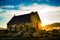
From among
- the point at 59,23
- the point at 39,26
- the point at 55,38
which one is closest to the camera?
the point at 55,38

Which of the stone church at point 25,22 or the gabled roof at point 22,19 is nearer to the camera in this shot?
the stone church at point 25,22

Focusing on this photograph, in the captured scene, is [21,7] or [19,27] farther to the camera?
[19,27]

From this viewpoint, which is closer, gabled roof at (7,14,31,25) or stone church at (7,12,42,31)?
stone church at (7,12,42,31)

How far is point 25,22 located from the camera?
412 inches

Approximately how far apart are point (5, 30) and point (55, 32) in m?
2.50

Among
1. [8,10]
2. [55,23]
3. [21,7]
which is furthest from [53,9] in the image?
[8,10]

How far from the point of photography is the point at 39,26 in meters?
9.84

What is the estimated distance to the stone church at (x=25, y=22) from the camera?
10130mm

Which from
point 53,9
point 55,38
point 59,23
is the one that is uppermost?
point 53,9

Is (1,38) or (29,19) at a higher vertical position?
(29,19)

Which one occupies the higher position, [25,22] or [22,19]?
[22,19]

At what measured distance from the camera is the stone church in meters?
10.1

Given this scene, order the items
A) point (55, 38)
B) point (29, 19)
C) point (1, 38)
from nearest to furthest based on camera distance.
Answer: point (55, 38) → point (1, 38) → point (29, 19)

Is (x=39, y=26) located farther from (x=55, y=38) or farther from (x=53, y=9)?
(x=55, y=38)
